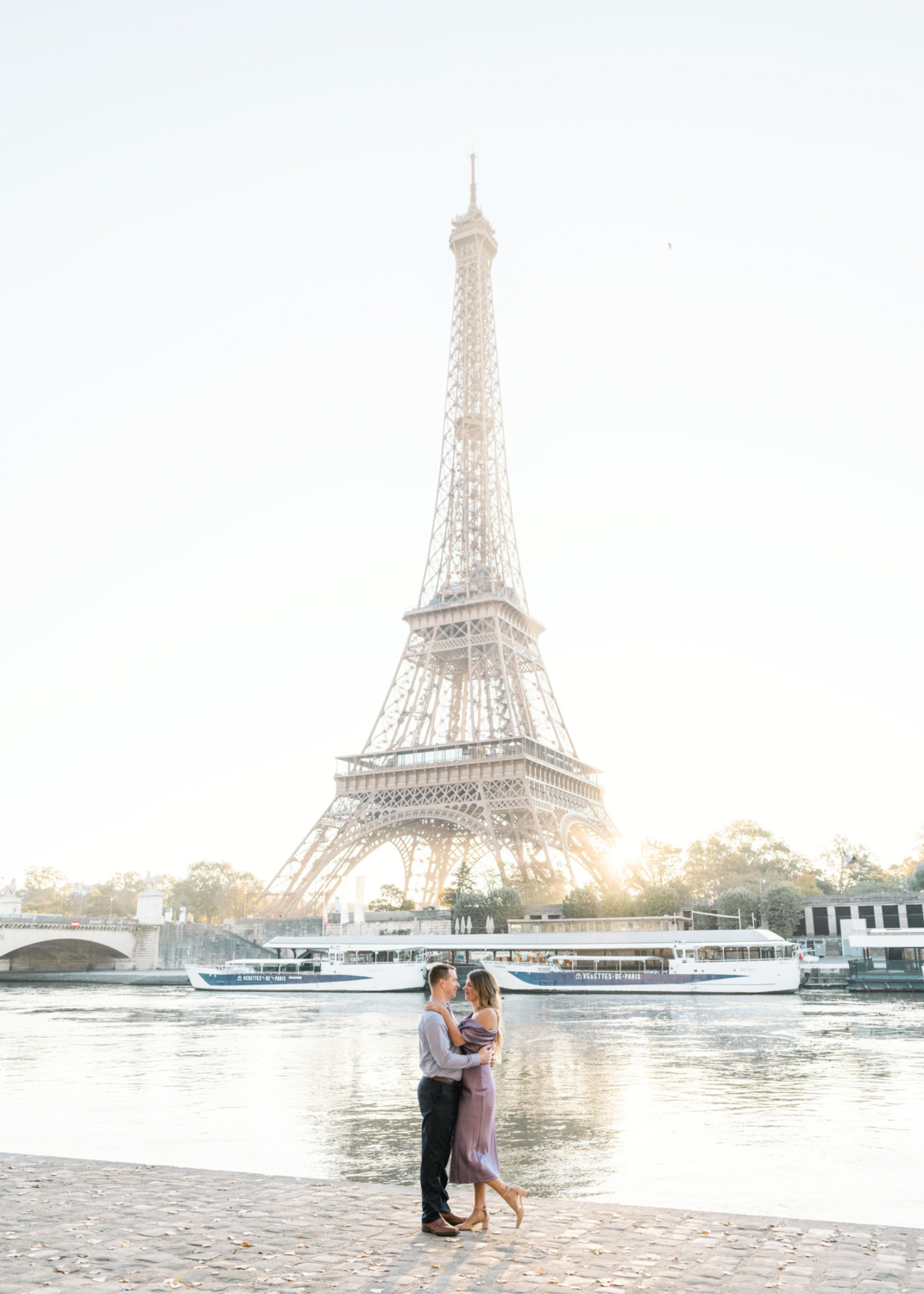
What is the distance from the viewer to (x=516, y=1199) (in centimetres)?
830

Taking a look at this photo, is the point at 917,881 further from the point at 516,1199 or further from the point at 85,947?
the point at 516,1199

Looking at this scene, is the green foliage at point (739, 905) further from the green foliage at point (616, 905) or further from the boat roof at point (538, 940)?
the boat roof at point (538, 940)

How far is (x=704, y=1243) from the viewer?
750cm

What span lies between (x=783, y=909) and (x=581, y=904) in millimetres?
21707

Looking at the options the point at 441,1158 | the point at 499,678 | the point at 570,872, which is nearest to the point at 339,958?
the point at 570,872

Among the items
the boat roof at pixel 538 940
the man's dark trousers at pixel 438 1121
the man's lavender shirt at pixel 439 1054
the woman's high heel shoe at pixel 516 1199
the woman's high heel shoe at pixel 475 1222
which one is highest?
the man's lavender shirt at pixel 439 1054

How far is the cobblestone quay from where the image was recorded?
671 centimetres

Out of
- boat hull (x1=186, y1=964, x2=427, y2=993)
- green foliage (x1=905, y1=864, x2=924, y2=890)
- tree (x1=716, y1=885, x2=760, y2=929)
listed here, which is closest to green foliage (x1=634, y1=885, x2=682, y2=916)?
tree (x1=716, y1=885, x2=760, y2=929)

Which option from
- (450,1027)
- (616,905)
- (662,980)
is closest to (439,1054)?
(450,1027)

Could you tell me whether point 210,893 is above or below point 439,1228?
below

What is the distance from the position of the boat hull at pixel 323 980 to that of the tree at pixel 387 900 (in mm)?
29133

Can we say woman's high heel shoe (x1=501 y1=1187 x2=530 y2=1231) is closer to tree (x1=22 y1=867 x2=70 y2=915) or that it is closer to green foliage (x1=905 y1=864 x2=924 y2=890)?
green foliage (x1=905 y1=864 x2=924 y2=890)

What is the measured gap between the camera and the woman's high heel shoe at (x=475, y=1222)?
826 cm

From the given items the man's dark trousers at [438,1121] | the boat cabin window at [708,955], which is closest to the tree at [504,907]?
the boat cabin window at [708,955]
